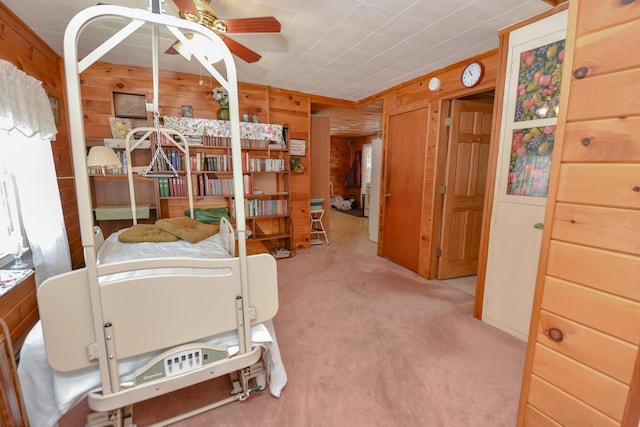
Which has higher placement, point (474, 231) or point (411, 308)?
point (474, 231)

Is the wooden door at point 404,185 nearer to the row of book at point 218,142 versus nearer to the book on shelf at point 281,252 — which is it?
the book on shelf at point 281,252

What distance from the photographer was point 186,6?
58.0 inches

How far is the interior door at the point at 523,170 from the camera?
73.1 inches

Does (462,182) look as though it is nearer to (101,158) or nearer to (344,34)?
(344,34)

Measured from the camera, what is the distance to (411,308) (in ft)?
8.31

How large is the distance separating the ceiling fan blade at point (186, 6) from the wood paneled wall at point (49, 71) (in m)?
1.37

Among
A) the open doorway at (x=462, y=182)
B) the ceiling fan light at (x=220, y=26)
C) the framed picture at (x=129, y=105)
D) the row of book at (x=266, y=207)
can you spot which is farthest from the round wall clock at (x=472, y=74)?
the framed picture at (x=129, y=105)

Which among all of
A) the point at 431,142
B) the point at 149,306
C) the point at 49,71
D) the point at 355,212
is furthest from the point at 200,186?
the point at 355,212

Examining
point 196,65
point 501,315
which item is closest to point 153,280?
point 501,315

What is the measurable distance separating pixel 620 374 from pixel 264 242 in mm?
3791

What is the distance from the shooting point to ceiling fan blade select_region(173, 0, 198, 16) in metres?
1.44

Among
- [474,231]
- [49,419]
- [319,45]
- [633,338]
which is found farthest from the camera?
[474,231]

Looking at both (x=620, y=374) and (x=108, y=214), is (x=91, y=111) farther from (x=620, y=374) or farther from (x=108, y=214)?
(x=620, y=374)

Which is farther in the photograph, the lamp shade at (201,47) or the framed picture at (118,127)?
the framed picture at (118,127)
